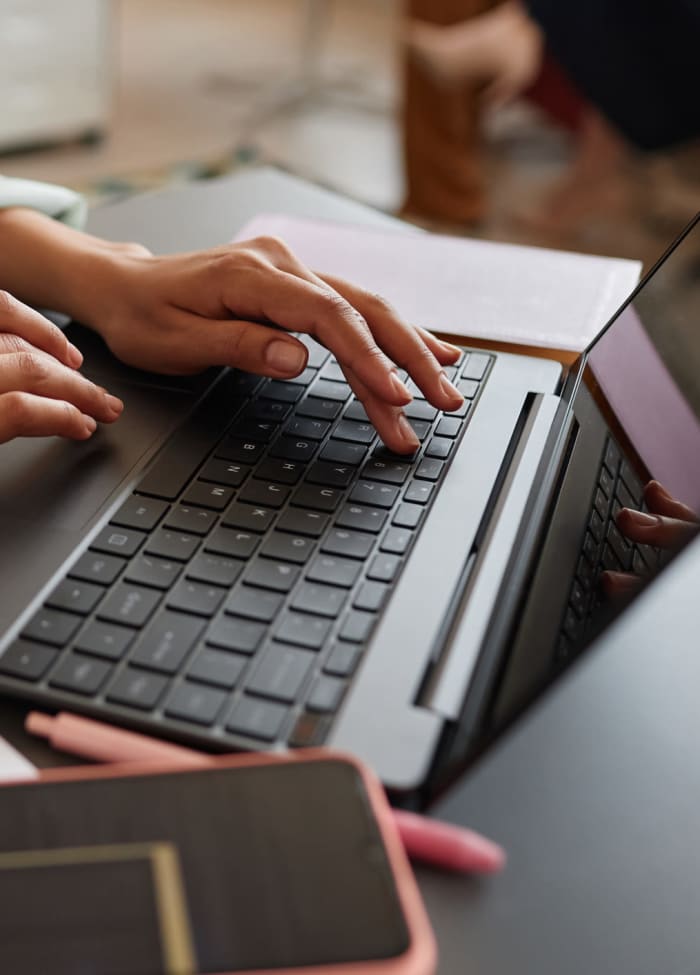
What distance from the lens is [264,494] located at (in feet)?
1.74

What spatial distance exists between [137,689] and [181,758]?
0.04 meters

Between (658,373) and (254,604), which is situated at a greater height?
(658,373)

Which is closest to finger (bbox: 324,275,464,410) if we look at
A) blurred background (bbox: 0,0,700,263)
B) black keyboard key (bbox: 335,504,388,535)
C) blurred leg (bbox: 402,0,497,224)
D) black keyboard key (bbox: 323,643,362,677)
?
black keyboard key (bbox: 335,504,388,535)

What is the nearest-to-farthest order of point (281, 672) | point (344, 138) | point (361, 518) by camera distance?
1. point (281, 672)
2. point (361, 518)
3. point (344, 138)

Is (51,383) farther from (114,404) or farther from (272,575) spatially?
(272,575)

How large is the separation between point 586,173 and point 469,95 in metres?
0.30

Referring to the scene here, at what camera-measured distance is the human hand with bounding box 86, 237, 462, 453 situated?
1.91 ft

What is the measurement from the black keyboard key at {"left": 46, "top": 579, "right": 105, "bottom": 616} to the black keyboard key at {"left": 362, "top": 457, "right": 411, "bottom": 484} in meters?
0.16

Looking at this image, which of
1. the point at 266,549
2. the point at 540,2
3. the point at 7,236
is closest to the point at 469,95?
the point at 540,2

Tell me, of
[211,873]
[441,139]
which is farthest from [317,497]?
[441,139]

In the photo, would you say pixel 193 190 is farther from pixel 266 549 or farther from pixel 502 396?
pixel 266 549

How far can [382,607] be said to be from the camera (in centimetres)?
46

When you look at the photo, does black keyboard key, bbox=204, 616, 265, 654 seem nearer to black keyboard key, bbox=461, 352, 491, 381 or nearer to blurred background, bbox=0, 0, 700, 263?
black keyboard key, bbox=461, 352, 491, 381

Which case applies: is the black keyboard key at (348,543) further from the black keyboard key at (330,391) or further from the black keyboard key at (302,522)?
the black keyboard key at (330,391)
